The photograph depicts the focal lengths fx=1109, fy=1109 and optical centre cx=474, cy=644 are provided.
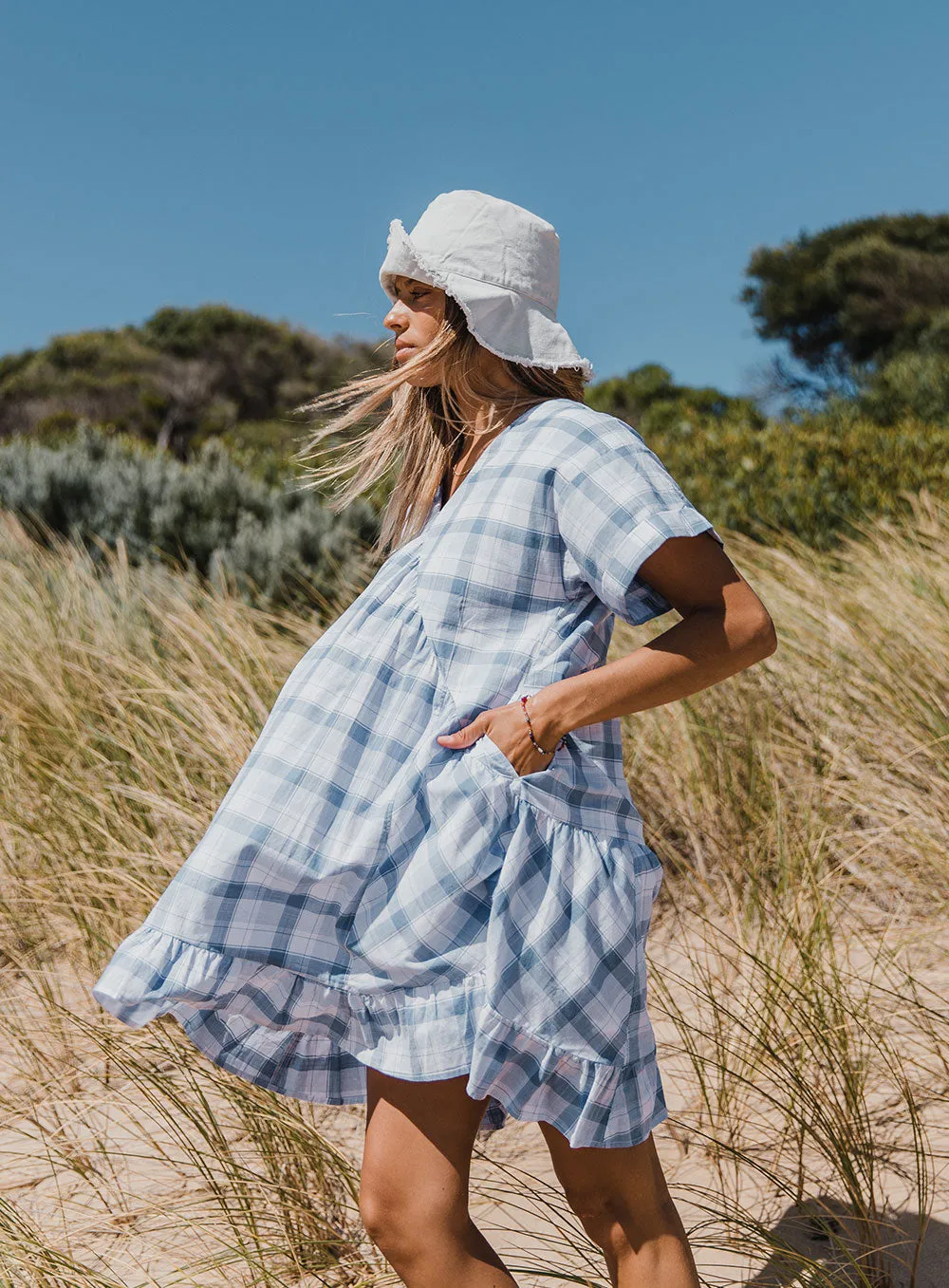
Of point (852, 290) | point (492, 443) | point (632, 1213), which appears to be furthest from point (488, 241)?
point (852, 290)

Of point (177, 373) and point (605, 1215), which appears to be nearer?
point (605, 1215)

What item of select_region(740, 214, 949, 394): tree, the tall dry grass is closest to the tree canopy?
select_region(740, 214, 949, 394): tree

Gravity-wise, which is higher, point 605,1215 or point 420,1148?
point 420,1148

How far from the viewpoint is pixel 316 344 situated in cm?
3112

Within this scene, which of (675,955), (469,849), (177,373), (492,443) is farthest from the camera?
(177,373)

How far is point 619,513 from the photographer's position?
1.36 m

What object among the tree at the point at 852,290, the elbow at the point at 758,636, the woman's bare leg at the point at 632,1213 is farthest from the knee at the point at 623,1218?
the tree at the point at 852,290

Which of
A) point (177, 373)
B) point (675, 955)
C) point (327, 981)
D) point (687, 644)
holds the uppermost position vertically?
point (177, 373)

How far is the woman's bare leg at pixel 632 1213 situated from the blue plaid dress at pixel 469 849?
0.08 meters

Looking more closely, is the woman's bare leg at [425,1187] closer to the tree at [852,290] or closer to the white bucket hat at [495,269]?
the white bucket hat at [495,269]

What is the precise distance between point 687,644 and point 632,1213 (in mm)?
740

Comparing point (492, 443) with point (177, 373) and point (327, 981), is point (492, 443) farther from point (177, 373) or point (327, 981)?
point (177, 373)

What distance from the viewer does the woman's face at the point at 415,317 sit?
1.66 metres

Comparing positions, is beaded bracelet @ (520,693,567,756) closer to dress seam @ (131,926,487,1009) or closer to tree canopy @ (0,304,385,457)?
dress seam @ (131,926,487,1009)
